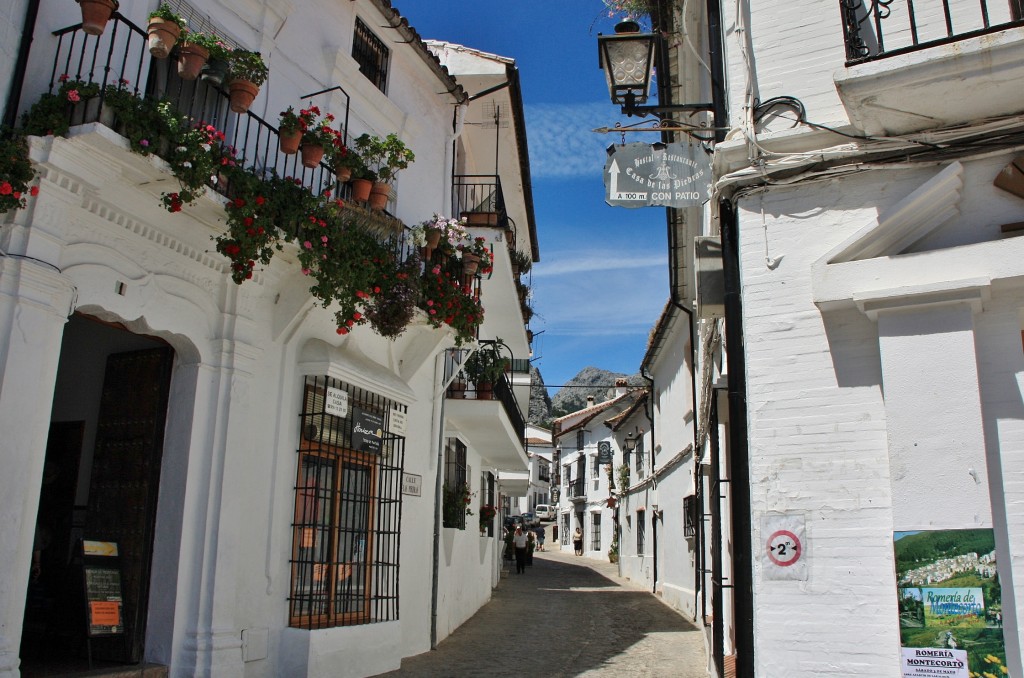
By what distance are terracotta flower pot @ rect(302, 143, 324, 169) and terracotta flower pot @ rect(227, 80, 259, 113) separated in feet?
2.51

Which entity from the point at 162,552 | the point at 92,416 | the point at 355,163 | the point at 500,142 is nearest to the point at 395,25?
the point at 355,163

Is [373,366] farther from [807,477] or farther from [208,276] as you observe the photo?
[807,477]

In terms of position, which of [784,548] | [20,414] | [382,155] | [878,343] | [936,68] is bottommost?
[784,548]

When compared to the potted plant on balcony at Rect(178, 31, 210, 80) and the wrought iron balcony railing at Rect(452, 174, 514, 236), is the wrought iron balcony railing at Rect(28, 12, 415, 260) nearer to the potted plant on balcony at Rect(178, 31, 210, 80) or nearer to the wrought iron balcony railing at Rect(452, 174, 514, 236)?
the potted plant on balcony at Rect(178, 31, 210, 80)

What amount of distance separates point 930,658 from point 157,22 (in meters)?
6.51

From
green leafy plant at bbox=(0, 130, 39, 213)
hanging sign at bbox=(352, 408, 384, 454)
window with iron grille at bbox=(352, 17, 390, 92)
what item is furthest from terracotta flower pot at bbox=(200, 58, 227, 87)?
hanging sign at bbox=(352, 408, 384, 454)

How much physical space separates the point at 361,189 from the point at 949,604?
6268mm

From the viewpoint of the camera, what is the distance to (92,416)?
7922 mm

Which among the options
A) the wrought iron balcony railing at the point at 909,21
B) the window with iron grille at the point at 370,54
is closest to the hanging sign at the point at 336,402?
the window with iron grille at the point at 370,54

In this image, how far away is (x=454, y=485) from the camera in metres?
13.8

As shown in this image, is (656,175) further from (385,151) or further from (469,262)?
(469,262)

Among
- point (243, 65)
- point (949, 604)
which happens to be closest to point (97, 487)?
point (243, 65)

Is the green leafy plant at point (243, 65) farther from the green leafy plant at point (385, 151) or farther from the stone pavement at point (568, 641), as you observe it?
the stone pavement at point (568, 641)

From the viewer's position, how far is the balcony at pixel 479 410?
42.0 feet
